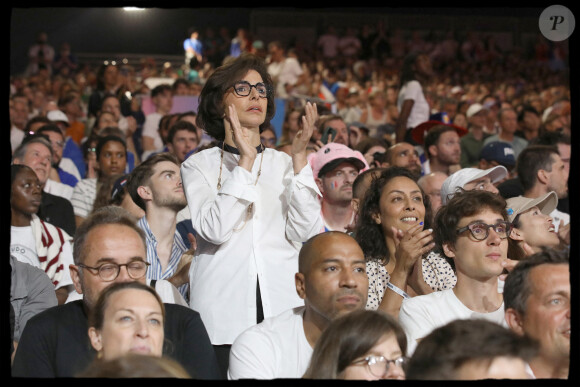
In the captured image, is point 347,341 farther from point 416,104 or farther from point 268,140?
point 416,104

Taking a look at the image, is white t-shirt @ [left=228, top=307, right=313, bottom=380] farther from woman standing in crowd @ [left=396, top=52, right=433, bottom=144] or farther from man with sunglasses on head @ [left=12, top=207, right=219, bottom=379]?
woman standing in crowd @ [left=396, top=52, right=433, bottom=144]

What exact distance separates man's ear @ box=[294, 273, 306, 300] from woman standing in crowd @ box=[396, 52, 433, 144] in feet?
17.0

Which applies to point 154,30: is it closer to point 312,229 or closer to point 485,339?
point 312,229

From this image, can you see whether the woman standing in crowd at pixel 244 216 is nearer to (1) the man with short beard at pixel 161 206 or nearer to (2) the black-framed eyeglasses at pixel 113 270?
(2) the black-framed eyeglasses at pixel 113 270

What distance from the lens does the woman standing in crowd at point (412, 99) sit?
8.73 metres

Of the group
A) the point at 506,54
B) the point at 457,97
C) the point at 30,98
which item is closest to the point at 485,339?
the point at 30,98

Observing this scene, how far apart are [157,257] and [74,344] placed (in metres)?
1.53

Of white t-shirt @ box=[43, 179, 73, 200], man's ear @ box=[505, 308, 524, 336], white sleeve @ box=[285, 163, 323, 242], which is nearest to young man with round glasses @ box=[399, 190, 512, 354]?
man's ear @ box=[505, 308, 524, 336]

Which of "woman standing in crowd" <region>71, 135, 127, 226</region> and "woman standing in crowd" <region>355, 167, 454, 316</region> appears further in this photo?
"woman standing in crowd" <region>71, 135, 127, 226</region>

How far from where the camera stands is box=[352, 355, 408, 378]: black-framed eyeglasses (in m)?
2.77

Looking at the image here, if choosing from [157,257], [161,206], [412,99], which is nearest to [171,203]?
[161,206]

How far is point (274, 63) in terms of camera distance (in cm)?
1538

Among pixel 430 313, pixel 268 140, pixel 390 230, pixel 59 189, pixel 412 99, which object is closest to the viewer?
pixel 430 313

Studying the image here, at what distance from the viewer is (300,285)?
3.53m
